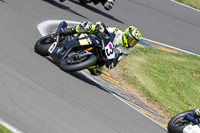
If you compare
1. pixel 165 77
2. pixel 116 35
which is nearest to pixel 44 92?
pixel 116 35

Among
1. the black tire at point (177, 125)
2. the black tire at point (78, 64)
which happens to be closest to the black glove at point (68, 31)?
the black tire at point (78, 64)

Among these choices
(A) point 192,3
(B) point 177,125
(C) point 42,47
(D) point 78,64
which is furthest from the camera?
(A) point 192,3

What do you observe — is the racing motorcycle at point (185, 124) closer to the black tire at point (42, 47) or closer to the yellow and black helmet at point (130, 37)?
the yellow and black helmet at point (130, 37)

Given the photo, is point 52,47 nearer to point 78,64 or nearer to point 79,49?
point 79,49

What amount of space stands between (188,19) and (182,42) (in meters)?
3.28

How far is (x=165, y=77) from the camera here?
47.2ft

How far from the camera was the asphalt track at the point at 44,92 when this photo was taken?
613cm

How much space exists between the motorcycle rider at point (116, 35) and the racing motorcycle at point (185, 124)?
194 centimetres

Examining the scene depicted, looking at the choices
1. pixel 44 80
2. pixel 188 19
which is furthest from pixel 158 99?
pixel 188 19

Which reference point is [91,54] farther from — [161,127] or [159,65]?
[159,65]

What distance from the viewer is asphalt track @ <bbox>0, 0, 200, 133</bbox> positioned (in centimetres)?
613

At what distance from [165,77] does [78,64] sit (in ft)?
19.5

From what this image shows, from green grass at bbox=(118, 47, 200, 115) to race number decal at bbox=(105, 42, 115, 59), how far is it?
103 inches

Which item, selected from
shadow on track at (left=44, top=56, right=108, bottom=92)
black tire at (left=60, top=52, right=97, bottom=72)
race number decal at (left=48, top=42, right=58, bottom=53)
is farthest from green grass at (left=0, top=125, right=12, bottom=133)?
race number decal at (left=48, top=42, right=58, bottom=53)
